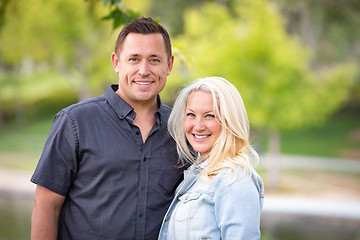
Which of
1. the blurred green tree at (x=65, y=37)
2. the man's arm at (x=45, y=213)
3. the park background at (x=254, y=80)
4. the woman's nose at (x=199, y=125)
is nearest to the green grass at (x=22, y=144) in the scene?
the park background at (x=254, y=80)

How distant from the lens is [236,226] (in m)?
2.08

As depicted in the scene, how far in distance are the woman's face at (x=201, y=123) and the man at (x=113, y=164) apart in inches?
8.4

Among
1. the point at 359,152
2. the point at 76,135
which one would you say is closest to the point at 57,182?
the point at 76,135

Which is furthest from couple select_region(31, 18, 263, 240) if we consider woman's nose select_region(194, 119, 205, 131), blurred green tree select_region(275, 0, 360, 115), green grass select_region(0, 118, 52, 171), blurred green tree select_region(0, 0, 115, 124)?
blurred green tree select_region(275, 0, 360, 115)

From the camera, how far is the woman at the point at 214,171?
2.11 m

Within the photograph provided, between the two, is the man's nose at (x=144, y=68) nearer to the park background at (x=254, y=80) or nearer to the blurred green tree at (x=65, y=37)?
the park background at (x=254, y=80)

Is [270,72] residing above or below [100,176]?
above

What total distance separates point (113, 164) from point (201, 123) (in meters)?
0.53

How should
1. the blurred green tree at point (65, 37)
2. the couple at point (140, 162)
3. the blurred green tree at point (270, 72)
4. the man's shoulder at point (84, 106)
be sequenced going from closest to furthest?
the couple at point (140, 162) < the man's shoulder at point (84, 106) < the blurred green tree at point (270, 72) < the blurred green tree at point (65, 37)

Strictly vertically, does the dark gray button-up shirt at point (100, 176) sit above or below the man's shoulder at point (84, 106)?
below

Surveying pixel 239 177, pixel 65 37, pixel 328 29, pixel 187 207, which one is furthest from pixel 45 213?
pixel 328 29

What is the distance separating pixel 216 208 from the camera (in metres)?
2.18

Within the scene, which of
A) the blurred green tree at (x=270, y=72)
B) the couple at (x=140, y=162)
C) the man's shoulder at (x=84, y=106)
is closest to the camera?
the couple at (x=140, y=162)

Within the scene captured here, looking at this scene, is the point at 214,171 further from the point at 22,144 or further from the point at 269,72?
the point at 22,144
